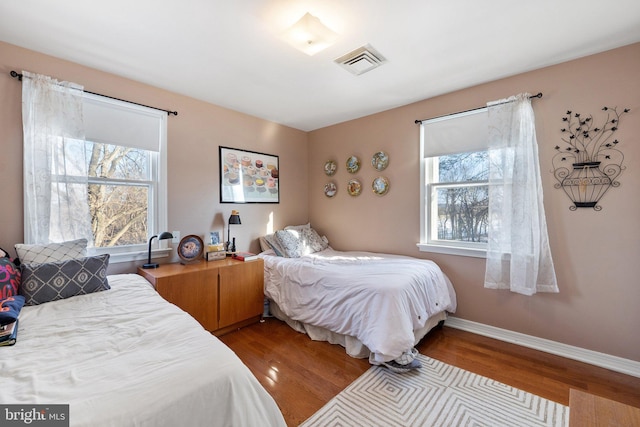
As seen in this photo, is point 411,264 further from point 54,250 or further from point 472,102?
point 54,250

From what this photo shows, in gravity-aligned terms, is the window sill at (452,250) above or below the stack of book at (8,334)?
above

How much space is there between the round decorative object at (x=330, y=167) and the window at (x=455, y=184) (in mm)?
1288

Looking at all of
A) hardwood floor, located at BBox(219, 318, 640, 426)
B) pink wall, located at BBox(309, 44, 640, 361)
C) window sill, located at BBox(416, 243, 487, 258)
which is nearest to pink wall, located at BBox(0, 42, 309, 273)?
hardwood floor, located at BBox(219, 318, 640, 426)

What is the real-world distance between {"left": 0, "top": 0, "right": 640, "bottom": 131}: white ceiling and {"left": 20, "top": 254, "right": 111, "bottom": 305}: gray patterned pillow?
5.28 ft

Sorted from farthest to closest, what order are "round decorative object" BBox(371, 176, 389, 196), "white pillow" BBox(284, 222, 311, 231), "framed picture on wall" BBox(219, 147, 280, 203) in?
"white pillow" BBox(284, 222, 311, 231)
"round decorative object" BBox(371, 176, 389, 196)
"framed picture on wall" BBox(219, 147, 280, 203)

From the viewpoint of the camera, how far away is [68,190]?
6.99 feet

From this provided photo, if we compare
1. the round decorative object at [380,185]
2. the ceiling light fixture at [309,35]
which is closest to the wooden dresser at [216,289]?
the round decorative object at [380,185]

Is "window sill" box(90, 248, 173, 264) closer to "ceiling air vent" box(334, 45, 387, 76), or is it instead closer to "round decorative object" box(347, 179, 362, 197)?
"round decorative object" box(347, 179, 362, 197)

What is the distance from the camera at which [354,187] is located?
369 centimetres

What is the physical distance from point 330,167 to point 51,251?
10.1ft

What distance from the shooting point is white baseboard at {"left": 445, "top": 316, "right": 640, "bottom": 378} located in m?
2.06

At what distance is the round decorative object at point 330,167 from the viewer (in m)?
3.92

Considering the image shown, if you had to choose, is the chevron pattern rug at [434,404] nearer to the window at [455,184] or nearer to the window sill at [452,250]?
the window sill at [452,250]

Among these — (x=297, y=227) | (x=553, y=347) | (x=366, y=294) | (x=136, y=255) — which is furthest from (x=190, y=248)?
(x=553, y=347)
